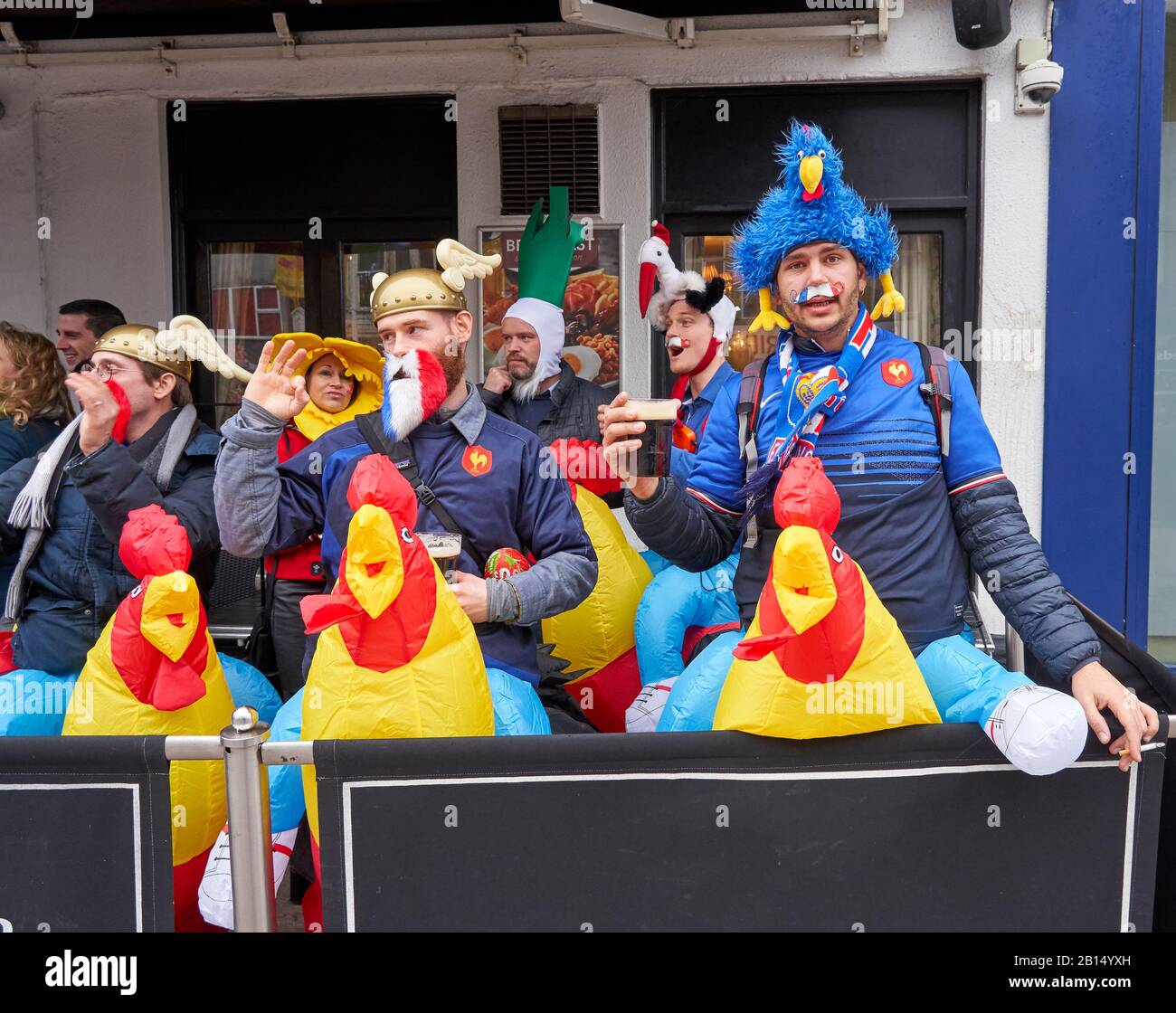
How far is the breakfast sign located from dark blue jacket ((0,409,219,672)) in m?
2.69

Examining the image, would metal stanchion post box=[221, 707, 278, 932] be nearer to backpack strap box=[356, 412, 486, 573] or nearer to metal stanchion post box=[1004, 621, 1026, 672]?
backpack strap box=[356, 412, 486, 573]

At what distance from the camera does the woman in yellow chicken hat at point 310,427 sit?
3525 millimetres

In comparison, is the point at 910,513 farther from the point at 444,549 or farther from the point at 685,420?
the point at 685,420

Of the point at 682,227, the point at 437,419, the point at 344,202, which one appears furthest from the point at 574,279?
the point at 437,419

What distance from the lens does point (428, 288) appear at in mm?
2902

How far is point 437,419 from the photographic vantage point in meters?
2.90

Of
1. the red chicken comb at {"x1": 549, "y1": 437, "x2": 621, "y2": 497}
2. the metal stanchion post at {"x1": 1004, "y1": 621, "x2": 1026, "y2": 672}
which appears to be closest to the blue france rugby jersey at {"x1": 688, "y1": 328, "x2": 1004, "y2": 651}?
the red chicken comb at {"x1": 549, "y1": 437, "x2": 621, "y2": 497}

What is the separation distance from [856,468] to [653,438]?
494 mm

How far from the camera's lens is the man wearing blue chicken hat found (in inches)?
97.9

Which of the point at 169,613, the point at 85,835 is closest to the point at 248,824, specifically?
the point at 85,835
